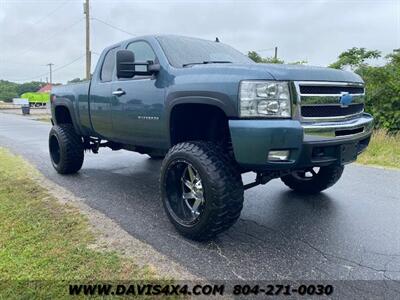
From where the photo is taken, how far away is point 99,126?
17.4 feet

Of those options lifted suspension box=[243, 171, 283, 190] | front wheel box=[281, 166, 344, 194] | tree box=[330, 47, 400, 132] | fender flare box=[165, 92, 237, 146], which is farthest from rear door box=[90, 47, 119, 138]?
tree box=[330, 47, 400, 132]

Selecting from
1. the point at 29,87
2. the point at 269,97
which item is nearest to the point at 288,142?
the point at 269,97

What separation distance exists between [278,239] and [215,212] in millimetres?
798

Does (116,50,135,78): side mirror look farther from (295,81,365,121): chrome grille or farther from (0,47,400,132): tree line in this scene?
(0,47,400,132): tree line

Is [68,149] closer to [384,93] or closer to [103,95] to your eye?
[103,95]

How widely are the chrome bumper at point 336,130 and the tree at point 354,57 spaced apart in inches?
392

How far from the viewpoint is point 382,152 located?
8.56 m

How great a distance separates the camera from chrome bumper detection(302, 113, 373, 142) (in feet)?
10.3

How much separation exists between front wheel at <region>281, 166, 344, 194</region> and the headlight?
1.72 metres

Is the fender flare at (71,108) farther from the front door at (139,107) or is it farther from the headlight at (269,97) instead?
the headlight at (269,97)

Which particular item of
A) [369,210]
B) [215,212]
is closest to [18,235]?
[215,212]

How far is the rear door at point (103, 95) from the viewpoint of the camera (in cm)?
500

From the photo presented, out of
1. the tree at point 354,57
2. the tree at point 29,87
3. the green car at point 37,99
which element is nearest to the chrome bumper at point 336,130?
the tree at point 354,57

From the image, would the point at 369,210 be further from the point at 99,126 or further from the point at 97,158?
the point at 97,158
